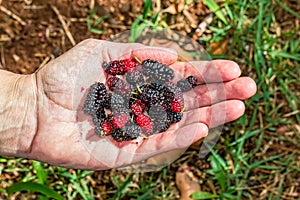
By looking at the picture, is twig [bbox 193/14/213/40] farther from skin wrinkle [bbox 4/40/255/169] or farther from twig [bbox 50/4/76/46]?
skin wrinkle [bbox 4/40/255/169]

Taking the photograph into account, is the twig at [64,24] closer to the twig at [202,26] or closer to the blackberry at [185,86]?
the twig at [202,26]

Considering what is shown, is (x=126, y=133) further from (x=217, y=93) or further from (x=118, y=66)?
(x=217, y=93)

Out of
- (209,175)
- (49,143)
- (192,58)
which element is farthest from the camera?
(209,175)

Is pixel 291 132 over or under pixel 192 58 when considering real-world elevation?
under

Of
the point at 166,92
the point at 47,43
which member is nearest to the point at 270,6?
the point at 166,92

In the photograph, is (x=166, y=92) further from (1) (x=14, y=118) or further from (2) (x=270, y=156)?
(2) (x=270, y=156)

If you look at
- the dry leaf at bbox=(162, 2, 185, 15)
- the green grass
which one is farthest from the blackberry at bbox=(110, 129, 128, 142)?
the dry leaf at bbox=(162, 2, 185, 15)
